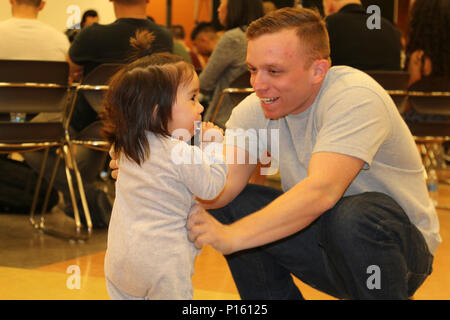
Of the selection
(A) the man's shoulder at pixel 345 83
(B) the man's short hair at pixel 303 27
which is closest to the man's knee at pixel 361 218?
(A) the man's shoulder at pixel 345 83

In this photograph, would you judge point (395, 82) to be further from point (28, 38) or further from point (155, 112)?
point (155, 112)

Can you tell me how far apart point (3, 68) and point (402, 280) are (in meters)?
2.05

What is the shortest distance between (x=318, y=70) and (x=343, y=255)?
50cm

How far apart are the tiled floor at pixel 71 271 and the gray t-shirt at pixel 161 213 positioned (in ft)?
2.46

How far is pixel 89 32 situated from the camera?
338 centimetres

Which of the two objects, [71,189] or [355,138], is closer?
[355,138]

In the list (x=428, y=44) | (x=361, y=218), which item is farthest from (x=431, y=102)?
(x=361, y=218)

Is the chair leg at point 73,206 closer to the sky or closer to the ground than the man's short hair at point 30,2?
closer to the ground

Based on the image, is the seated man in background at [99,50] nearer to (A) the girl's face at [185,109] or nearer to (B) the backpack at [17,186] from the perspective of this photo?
(B) the backpack at [17,186]

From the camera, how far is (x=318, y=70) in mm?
1773

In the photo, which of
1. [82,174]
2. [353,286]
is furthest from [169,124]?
[82,174]

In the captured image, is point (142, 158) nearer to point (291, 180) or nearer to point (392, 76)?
point (291, 180)

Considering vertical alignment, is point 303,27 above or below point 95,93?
above

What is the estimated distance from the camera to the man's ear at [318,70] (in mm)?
1768
